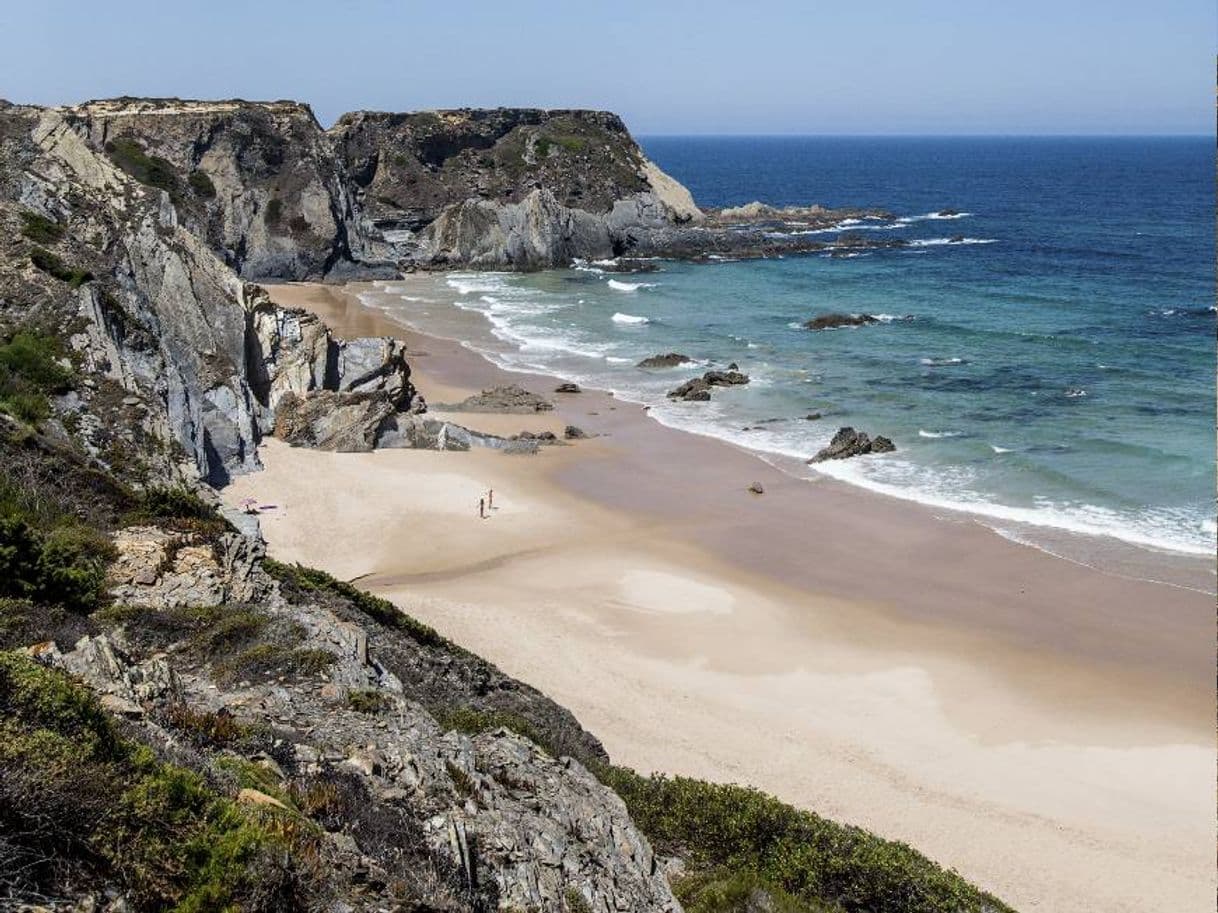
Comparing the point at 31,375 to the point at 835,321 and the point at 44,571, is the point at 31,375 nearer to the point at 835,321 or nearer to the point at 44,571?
the point at 44,571

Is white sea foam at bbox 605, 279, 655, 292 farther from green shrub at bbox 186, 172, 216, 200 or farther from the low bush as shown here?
the low bush

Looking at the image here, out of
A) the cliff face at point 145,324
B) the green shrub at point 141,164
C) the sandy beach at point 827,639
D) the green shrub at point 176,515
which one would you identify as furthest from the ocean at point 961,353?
the green shrub at point 176,515

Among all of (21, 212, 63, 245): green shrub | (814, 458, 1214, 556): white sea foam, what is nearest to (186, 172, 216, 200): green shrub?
(21, 212, 63, 245): green shrub

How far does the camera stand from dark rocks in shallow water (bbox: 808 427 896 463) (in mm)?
31156

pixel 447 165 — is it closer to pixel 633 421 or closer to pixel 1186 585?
pixel 633 421

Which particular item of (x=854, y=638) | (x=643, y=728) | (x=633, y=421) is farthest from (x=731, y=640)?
(x=633, y=421)

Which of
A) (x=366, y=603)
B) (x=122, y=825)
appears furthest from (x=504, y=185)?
(x=122, y=825)

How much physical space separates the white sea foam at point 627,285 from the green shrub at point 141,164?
87.0 feet

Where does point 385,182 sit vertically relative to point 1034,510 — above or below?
above

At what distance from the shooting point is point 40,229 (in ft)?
81.1

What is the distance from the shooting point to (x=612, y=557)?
24.2 m

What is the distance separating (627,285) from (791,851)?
5767cm

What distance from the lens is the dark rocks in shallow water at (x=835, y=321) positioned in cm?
5056

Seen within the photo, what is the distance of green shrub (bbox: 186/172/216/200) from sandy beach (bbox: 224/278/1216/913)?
39701 millimetres
